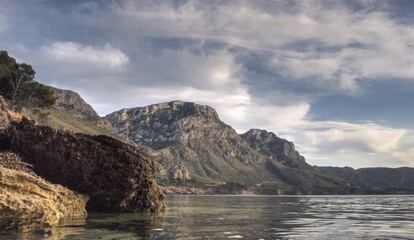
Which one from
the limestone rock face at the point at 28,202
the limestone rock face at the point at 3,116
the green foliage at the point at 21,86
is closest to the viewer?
the limestone rock face at the point at 28,202

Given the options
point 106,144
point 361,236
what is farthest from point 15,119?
point 361,236

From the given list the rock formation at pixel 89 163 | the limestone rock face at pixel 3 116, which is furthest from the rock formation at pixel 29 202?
the limestone rock face at pixel 3 116

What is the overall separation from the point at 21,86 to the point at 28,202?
65853 mm

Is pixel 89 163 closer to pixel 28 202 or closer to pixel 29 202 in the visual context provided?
pixel 29 202

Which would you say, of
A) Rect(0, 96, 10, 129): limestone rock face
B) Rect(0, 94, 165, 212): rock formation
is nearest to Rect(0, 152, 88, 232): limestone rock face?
Rect(0, 94, 165, 212): rock formation

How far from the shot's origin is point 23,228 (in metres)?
37.8

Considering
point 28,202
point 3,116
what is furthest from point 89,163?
point 28,202

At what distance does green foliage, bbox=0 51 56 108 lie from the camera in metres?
97.8

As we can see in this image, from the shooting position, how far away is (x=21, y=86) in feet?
330

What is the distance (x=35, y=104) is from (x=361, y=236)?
91.9 m

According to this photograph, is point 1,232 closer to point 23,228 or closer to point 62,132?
point 23,228

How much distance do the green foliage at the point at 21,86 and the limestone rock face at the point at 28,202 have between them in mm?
50462

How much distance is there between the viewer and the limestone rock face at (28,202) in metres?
38.1

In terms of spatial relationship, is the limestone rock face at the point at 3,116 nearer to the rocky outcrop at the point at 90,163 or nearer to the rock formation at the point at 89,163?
the rock formation at the point at 89,163
